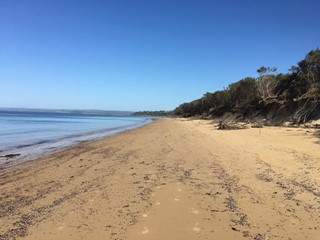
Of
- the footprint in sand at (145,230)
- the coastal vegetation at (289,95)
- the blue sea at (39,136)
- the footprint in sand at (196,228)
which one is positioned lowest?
the blue sea at (39,136)

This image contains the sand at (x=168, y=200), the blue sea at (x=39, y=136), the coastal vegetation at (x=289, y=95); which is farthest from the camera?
the coastal vegetation at (x=289, y=95)

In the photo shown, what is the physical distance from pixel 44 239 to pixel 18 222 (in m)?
1.05

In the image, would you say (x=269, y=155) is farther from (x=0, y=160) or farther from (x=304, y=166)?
(x=0, y=160)

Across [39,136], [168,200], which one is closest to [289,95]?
[39,136]

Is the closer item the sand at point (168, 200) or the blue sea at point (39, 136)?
the sand at point (168, 200)

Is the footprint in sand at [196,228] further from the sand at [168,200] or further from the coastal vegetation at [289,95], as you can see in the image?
the coastal vegetation at [289,95]

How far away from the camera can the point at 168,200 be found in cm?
671

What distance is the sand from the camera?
5.17 meters

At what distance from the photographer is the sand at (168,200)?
517 centimetres

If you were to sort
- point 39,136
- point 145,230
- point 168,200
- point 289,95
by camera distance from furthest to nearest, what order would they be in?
point 289,95 < point 39,136 < point 168,200 < point 145,230

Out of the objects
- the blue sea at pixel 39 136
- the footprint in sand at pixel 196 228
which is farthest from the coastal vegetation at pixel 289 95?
the footprint in sand at pixel 196 228

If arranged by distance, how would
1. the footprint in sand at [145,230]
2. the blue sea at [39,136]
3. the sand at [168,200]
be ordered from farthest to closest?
1. the blue sea at [39,136]
2. the sand at [168,200]
3. the footprint in sand at [145,230]

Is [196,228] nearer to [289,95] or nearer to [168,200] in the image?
[168,200]

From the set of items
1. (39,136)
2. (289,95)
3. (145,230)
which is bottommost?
(39,136)
